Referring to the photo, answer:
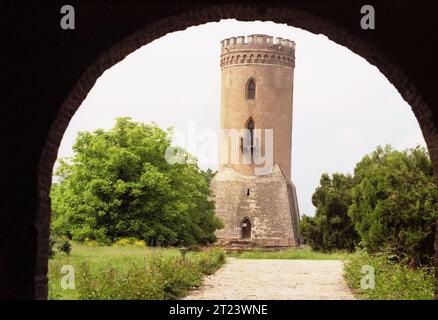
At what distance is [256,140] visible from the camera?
3922 cm

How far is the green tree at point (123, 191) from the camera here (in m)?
25.9

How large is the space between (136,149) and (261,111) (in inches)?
508

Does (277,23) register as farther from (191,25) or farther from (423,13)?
(423,13)

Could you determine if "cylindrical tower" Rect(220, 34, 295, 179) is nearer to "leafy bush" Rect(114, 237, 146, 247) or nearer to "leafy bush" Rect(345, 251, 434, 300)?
"leafy bush" Rect(114, 237, 146, 247)

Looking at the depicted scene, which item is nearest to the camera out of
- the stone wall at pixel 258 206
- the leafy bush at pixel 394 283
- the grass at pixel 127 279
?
the grass at pixel 127 279

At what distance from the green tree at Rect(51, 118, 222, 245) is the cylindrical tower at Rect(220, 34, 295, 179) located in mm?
10622

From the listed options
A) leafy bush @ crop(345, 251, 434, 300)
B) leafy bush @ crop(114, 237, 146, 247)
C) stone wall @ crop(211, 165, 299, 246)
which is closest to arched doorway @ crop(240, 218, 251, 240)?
stone wall @ crop(211, 165, 299, 246)

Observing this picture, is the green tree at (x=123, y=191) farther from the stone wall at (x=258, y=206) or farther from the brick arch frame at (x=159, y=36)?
the brick arch frame at (x=159, y=36)

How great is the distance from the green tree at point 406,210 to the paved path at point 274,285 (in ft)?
5.47

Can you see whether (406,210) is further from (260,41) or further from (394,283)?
(260,41)

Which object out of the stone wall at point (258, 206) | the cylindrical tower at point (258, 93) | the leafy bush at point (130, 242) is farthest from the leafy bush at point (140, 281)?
the cylindrical tower at point (258, 93)

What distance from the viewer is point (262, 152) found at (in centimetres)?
3959

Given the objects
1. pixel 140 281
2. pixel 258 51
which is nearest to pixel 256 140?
pixel 258 51

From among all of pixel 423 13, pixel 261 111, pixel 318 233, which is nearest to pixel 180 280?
pixel 423 13
